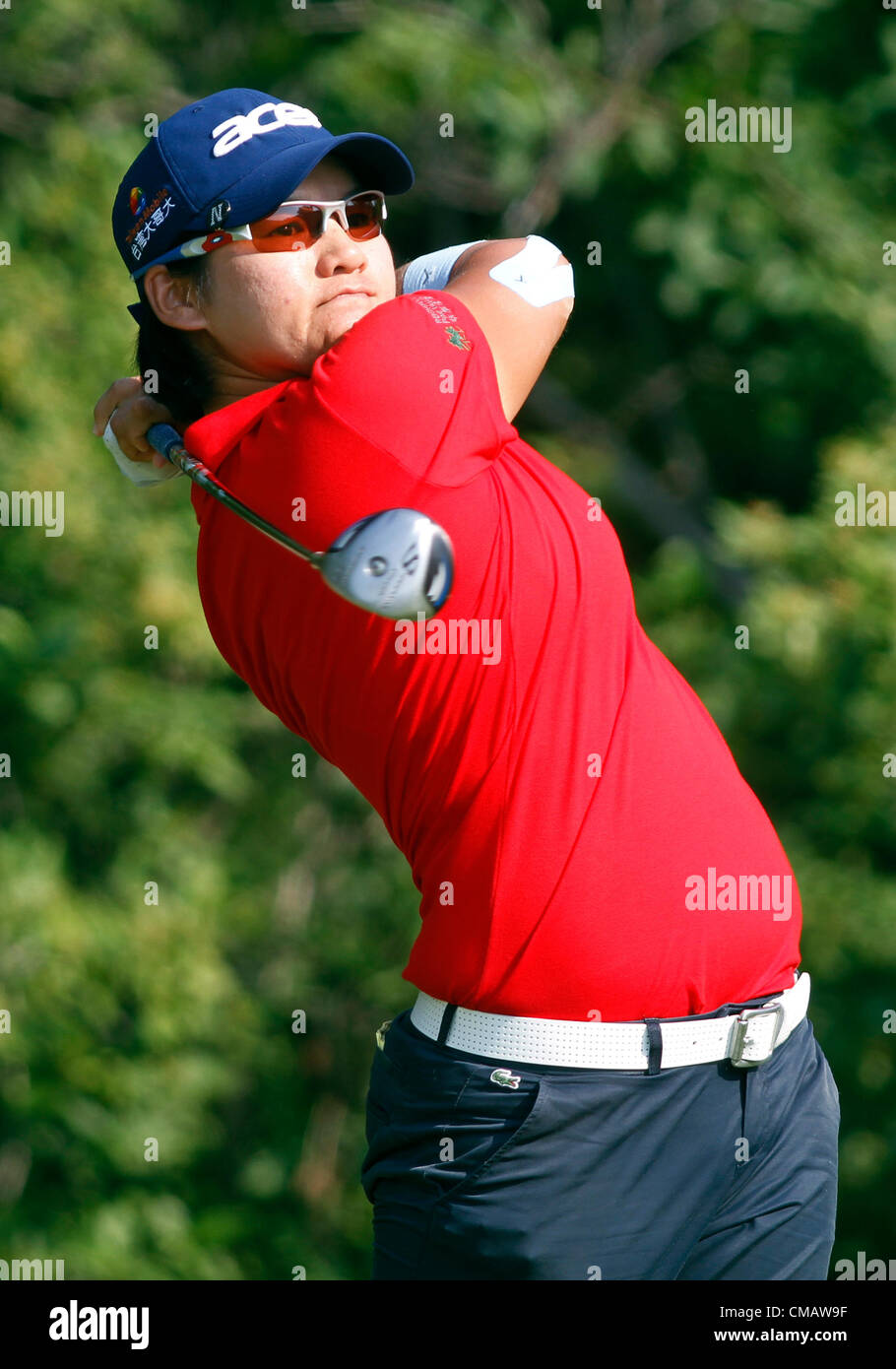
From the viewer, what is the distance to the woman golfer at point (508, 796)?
1.81 m

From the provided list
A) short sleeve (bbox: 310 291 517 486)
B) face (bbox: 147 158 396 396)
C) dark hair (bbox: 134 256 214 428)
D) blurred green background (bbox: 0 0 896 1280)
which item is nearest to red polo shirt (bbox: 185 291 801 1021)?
short sleeve (bbox: 310 291 517 486)

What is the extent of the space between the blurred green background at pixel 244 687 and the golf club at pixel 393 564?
3.40 meters

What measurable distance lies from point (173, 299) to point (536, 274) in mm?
469

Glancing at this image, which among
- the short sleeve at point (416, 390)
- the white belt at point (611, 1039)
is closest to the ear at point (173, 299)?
the short sleeve at point (416, 390)

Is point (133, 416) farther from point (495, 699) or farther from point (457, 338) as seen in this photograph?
point (495, 699)

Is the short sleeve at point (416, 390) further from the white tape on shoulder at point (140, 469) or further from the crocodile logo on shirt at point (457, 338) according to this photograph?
the white tape on shoulder at point (140, 469)

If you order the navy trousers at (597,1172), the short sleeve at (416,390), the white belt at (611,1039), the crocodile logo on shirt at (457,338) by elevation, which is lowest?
the navy trousers at (597,1172)

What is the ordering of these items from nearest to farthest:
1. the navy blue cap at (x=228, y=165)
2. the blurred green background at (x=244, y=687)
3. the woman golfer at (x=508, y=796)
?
the woman golfer at (x=508, y=796)
the navy blue cap at (x=228, y=165)
the blurred green background at (x=244, y=687)

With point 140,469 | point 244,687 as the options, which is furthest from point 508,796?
point 244,687

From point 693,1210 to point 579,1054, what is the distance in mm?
238

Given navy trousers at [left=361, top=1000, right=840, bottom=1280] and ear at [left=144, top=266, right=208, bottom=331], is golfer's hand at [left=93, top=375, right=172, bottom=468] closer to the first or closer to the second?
ear at [left=144, top=266, right=208, bottom=331]

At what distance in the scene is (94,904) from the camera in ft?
18.1

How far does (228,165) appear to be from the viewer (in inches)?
78.2

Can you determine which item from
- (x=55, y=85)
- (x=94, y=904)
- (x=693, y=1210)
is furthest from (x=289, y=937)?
(x=693, y=1210)
